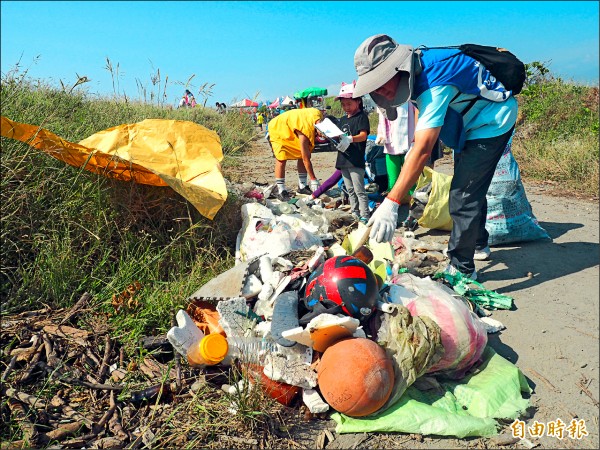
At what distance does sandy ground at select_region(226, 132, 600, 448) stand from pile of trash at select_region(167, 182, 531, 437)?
118 millimetres

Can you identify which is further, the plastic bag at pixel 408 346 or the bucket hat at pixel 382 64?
the bucket hat at pixel 382 64

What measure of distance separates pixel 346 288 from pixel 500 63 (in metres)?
2.06

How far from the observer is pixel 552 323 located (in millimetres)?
2957

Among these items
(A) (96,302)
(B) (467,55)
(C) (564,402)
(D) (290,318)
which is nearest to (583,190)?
(B) (467,55)

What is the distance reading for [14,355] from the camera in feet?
7.65

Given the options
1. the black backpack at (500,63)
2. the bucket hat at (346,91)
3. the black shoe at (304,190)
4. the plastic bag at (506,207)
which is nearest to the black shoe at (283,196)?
the black shoe at (304,190)

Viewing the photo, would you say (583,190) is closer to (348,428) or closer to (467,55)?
(467,55)

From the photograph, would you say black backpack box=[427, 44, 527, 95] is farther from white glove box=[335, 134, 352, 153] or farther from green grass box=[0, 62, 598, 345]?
green grass box=[0, 62, 598, 345]

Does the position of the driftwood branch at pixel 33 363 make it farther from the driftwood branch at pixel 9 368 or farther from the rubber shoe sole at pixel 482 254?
the rubber shoe sole at pixel 482 254

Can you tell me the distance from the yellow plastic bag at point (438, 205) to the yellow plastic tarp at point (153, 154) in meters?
2.26

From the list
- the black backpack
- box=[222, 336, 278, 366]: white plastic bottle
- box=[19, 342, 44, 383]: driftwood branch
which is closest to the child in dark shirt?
the black backpack

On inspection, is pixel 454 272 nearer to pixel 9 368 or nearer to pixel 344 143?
pixel 344 143

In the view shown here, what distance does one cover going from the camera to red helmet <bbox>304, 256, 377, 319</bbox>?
2383 mm

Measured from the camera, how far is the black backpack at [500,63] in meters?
3.09
